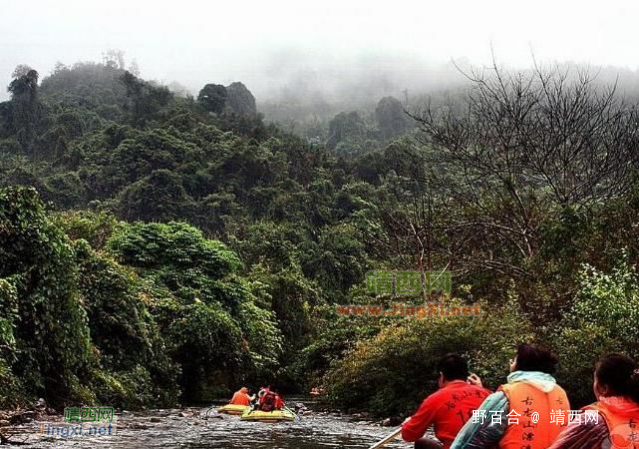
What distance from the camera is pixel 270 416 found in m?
17.6

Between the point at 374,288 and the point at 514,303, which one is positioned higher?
the point at 514,303

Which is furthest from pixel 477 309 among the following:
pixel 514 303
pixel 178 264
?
pixel 178 264

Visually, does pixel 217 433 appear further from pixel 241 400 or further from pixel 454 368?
pixel 454 368

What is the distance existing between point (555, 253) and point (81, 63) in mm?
135993

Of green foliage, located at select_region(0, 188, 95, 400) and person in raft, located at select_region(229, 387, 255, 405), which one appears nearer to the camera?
green foliage, located at select_region(0, 188, 95, 400)

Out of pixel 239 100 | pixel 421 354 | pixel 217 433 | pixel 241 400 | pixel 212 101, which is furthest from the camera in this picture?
pixel 239 100

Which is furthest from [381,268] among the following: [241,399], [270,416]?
[270,416]

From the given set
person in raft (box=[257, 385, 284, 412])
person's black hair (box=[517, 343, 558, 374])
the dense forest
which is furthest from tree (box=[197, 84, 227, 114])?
person's black hair (box=[517, 343, 558, 374])

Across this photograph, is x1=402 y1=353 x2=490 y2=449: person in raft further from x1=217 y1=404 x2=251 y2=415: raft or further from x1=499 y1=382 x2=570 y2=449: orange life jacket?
x1=217 y1=404 x2=251 y2=415: raft

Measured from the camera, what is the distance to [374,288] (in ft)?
87.8

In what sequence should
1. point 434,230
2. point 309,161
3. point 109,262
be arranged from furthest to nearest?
point 309,161 < point 109,262 < point 434,230

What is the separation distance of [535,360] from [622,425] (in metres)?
0.91

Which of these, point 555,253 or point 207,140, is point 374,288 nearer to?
point 555,253

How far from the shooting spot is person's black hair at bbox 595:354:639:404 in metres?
3.51
